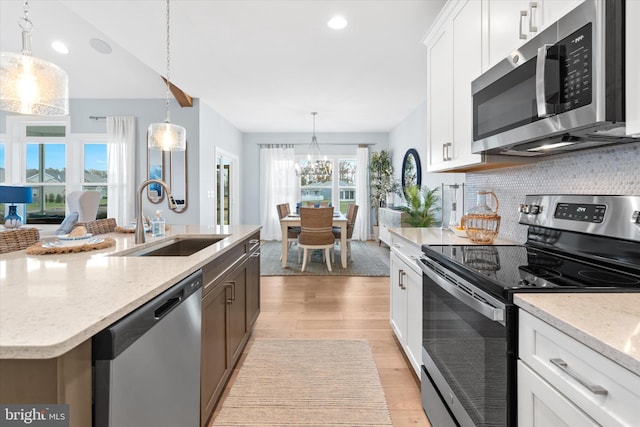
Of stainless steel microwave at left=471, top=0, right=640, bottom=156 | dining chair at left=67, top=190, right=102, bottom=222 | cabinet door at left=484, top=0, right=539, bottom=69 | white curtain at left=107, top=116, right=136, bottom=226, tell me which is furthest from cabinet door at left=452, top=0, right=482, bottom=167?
white curtain at left=107, top=116, right=136, bottom=226

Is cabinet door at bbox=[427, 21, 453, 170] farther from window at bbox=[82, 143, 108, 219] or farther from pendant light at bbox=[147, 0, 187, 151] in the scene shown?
window at bbox=[82, 143, 108, 219]

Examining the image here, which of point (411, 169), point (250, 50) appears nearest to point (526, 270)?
point (250, 50)

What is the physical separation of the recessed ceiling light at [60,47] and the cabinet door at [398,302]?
16.5 ft

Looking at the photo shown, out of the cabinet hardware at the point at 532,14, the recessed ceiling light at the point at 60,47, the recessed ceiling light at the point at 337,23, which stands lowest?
the cabinet hardware at the point at 532,14

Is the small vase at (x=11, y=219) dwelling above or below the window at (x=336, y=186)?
below

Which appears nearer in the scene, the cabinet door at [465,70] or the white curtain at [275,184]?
the cabinet door at [465,70]

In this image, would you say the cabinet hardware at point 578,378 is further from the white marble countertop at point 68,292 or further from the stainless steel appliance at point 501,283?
the white marble countertop at point 68,292

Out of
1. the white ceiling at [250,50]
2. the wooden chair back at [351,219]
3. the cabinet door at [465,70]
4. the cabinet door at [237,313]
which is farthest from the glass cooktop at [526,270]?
the wooden chair back at [351,219]

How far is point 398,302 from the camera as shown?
2299 millimetres

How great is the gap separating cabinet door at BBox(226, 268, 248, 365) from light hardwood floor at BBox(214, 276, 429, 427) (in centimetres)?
18

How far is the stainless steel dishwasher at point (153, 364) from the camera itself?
0.75 meters

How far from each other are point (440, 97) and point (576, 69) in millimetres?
1240

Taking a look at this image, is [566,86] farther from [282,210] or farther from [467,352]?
[282,210]

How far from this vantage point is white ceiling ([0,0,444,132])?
2.81 m
